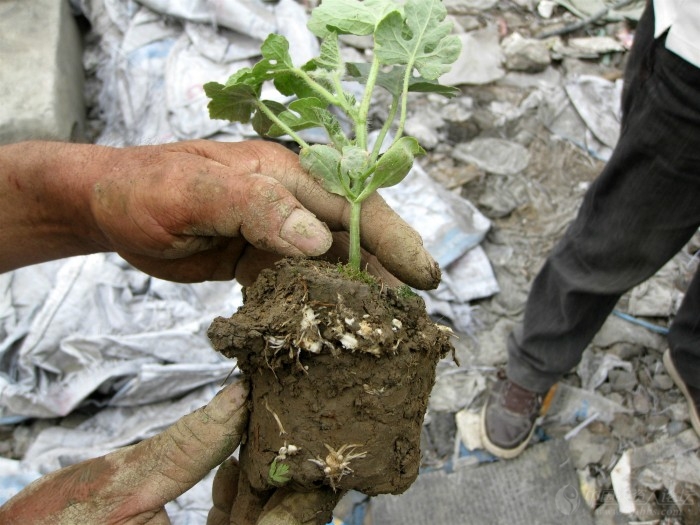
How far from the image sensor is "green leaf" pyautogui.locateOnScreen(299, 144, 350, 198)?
1386mm

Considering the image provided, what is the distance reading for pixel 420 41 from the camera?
1.46 meters

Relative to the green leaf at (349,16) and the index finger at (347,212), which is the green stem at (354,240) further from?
the green leaf at (349,16)

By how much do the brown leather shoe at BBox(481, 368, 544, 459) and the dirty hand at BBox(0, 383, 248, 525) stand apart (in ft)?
5.08

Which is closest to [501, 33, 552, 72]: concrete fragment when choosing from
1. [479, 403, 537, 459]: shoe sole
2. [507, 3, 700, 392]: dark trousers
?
[507, 3, 700, 392]: dark trousers

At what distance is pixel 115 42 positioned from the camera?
13.3 ft

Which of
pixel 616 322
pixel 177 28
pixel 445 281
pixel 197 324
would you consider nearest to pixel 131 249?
pixel 197 324

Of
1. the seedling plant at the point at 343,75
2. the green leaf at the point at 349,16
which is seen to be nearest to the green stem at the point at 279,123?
the seedling plant at the point at 343,75

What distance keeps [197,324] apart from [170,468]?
56.1 inches

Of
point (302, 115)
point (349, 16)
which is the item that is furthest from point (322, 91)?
point (349, 16)

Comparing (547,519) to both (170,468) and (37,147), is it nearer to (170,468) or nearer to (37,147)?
(170,468)

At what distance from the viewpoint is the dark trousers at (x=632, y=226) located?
181 cm

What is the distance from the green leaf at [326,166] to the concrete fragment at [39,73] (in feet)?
7.35

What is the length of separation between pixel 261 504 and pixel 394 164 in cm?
84

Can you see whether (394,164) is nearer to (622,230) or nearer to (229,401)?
(229,401)
